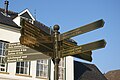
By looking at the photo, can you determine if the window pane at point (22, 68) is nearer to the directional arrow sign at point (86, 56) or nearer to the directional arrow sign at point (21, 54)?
the directional arrow sign at point (21, 54)

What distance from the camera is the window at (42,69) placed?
18.2 m

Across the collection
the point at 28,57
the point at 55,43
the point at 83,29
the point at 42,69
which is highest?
the point at 83,29

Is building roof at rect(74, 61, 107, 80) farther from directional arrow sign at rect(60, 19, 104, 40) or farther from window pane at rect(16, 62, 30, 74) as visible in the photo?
directional arrow sign at rect(60, 19, 104, 40)

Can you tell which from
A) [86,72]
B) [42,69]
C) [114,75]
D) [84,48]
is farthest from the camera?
[114,75]

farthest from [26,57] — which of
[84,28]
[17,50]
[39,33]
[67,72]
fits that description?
[67,72]

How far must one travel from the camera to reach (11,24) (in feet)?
56.4

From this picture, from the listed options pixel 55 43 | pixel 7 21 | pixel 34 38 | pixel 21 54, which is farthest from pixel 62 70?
pixel 34 38

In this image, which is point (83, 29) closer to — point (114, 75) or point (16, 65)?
point (16, 65)

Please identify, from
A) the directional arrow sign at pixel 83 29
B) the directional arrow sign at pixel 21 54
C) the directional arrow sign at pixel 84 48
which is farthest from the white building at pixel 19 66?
the directional arrow sign at pixel 84 48

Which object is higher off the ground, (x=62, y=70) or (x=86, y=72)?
(x=62, y=70)

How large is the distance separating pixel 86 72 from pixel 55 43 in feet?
65.9

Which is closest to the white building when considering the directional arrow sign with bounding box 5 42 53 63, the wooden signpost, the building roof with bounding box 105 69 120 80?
the directional arrow sign with bounding box 5 42 53 63

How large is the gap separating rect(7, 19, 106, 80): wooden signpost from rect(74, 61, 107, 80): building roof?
1784 cm

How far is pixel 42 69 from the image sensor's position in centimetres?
1855
